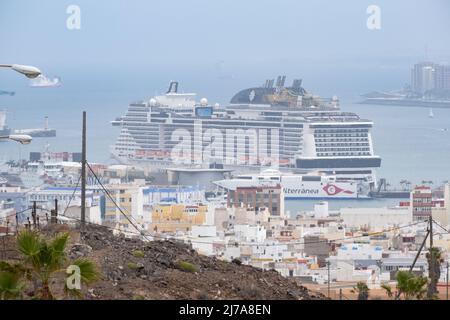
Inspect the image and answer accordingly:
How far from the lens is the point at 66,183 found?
50281 mm

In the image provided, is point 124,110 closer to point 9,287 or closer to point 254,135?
point 254,135

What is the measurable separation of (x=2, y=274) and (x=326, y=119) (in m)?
58.9

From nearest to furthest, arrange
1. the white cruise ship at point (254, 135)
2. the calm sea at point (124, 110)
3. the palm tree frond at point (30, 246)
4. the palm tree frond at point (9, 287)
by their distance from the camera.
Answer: the palm tree frond at point (9, 287) → the palm tree frond at point (30, 246) → the white cruise ship at point (254, 135) → the calm sea at point (124, 110)

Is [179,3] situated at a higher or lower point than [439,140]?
higher

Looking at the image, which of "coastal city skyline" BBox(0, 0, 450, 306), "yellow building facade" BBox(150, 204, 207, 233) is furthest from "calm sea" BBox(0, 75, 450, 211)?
"yellow building facade" BBox(150, 204, 207, 233)

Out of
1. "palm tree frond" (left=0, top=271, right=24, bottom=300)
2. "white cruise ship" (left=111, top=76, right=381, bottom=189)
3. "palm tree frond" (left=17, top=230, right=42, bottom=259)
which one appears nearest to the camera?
"palm tree frond" (left=0, top=271, right=24, bottom=300)

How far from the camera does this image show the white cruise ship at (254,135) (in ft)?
205

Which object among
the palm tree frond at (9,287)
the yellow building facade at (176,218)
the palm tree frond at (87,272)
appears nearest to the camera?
the palm tree frond at (9,287)

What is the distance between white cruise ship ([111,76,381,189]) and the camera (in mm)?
62406

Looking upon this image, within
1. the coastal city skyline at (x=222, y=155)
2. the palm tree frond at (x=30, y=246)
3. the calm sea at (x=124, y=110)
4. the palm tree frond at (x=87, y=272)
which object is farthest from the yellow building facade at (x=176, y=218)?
the palm tree frond at (x=30, y=246)

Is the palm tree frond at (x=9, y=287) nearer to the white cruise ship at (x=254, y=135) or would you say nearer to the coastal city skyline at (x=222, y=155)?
the coastal city skyline at (x=222, y=155)

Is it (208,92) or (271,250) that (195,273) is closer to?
(271,250)

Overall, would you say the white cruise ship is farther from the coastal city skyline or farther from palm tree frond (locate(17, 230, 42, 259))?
palm tree frond (locate(17, 230, 42, 259))
